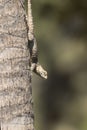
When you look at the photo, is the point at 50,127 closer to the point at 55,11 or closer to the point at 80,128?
the point at 80,128

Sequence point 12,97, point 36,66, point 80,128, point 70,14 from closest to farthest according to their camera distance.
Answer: point 12,97 → point 36,66 → point 80,128 → point 70,14

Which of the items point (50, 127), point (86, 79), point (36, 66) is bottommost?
point (50, 127)

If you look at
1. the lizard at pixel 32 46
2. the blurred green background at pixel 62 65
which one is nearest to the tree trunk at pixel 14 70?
the lizard at pixel 32 46

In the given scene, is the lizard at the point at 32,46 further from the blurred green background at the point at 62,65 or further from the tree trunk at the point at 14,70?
the blurred green background at the point at 62,65

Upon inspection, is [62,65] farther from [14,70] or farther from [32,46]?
[14,70]

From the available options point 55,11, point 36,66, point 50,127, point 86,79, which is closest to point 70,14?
point 55,11

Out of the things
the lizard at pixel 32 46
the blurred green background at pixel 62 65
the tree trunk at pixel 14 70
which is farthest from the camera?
the blurred green background at pixel 62 65

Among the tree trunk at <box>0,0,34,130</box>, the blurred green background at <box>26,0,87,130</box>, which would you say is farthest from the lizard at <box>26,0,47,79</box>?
the blurred green background at <box>26,0,87,130</box>
